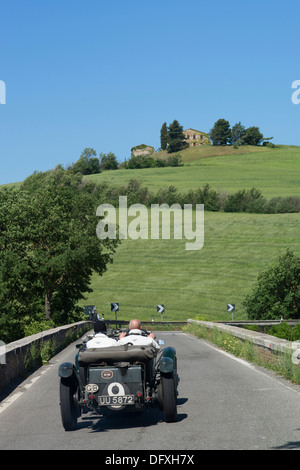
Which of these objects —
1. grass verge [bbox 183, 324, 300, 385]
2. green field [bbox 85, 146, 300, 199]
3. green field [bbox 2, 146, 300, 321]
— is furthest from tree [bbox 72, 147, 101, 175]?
grass verge [bbox 183, 324, 300, 385]

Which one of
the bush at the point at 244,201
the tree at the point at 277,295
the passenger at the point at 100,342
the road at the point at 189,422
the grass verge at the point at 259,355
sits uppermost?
the bush at the point at 244,201

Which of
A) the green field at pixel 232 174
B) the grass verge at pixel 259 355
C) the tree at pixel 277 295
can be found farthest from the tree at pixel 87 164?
the grass verge at pixel 259 355

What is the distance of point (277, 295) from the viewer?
66500mm

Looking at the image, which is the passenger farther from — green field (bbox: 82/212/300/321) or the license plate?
green field (bbox: 82/212/300/321)

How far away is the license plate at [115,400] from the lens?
8.94 meters

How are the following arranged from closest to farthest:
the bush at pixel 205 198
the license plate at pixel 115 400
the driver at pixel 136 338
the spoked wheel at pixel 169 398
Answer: the license plate at pixel 115 400, the spoked wheel at pixel 169 398, the driver at pixel 136 338, the bush at pixel 205 198

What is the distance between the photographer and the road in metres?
7.84

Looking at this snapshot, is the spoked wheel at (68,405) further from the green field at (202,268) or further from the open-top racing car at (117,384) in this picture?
the green field at (202,268)

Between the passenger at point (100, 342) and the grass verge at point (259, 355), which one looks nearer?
the passenger at point (100, 342)

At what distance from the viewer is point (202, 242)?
103 meters

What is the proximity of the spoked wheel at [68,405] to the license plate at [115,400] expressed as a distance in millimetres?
394

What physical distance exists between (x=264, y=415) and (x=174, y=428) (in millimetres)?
1435

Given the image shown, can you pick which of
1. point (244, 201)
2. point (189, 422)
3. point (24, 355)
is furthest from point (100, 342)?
point (244, 201)
